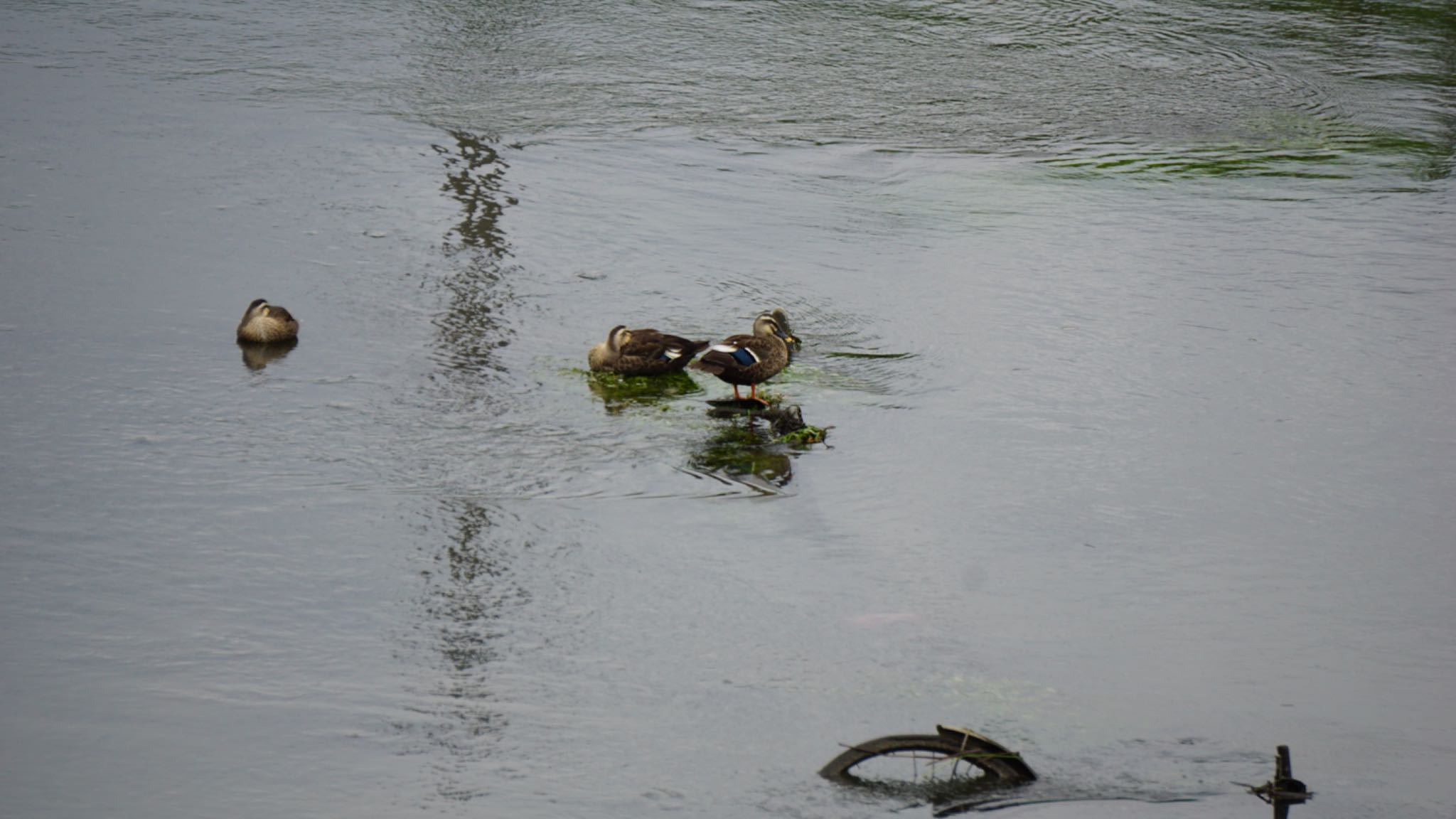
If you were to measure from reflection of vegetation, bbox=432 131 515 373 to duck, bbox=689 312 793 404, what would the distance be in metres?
1.13

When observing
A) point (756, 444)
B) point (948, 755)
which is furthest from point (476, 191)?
point (948, 755)

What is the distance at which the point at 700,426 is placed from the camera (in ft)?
26.2

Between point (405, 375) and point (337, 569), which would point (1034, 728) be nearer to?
point (337, 569)

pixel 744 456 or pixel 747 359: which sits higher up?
pixel 747 359

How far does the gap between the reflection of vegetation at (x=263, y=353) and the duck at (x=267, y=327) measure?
0.05 feet

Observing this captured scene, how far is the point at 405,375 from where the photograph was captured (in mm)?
8117

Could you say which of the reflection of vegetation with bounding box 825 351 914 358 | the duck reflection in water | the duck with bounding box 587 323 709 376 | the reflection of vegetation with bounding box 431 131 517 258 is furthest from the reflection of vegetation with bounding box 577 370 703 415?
the reflection of vegetation with bounding box 431 131 517 258

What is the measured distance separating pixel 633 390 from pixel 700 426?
0.44m

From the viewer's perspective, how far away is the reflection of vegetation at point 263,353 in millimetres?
8133

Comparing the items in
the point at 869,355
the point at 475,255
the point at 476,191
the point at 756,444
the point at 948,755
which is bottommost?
the point at 948,755

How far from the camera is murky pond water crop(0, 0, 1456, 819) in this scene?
5238 millimetres

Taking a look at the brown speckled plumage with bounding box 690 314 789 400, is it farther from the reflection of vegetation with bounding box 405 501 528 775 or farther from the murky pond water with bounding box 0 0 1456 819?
the reflection of vegetation with bounding box 405 501 528 775

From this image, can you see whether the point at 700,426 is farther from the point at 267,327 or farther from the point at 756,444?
the point at 267,327

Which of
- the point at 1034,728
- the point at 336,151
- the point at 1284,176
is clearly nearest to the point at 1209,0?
the point at 1284,176
